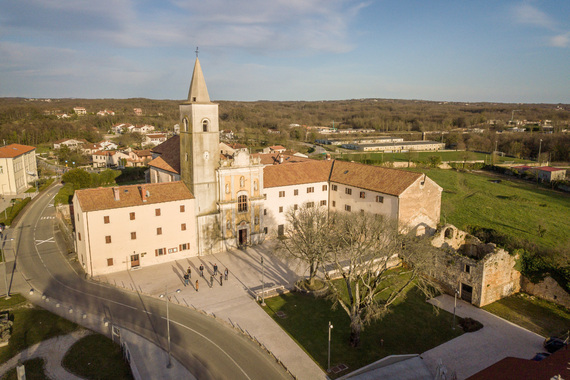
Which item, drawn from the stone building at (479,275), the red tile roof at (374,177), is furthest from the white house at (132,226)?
the stone building at (479,275)

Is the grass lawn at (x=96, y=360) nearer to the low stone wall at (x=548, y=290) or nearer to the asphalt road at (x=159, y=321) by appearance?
the asphalt road at (x=159, y=321)

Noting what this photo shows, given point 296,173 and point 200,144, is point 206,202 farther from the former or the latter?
point 296,173

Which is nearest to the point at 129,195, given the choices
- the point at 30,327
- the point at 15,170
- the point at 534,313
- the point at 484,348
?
the point at 30,327

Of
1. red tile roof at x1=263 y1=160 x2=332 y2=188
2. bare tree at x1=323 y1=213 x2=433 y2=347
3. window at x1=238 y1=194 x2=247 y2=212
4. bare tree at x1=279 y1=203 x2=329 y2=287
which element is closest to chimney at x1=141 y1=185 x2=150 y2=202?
window at x1=238 y1=194 x2=247 y2=212

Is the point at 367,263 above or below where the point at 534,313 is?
above

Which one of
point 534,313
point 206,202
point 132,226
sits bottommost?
point 534,313

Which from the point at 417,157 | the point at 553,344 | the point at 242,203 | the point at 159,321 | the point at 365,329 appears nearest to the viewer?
the point at 553,344
